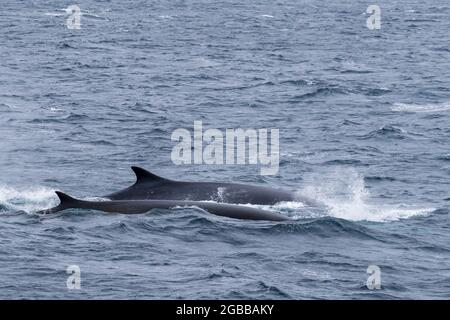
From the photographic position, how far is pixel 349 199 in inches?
1531

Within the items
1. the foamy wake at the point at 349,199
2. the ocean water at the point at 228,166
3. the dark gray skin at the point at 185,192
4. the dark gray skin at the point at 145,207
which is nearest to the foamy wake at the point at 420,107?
the ocean water at the point at 228,166

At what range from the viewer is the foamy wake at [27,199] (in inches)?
1398

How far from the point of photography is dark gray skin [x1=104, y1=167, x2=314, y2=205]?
36.3m

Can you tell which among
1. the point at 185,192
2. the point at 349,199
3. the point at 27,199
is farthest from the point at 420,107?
the point at 27,199

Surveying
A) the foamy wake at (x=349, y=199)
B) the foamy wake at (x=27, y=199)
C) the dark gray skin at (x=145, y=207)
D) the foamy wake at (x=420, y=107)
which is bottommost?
the foamy wake at (x=349, y=199)

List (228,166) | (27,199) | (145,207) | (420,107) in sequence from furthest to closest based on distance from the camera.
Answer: (420,107) < (228,166) < (27,199) < (145,207)

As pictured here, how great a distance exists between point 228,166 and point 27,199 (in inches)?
423

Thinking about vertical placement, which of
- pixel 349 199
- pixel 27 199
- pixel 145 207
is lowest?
pixel 349 199

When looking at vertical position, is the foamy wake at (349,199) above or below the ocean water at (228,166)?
below

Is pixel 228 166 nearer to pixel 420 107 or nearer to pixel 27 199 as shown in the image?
pixel 27 199

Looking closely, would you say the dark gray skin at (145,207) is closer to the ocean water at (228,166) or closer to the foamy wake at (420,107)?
the ocean water at (228,166)

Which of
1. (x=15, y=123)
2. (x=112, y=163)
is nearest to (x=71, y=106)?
(x=15, y=123)

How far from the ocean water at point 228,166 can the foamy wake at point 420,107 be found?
41 centimetres

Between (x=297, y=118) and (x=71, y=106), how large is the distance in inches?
479
